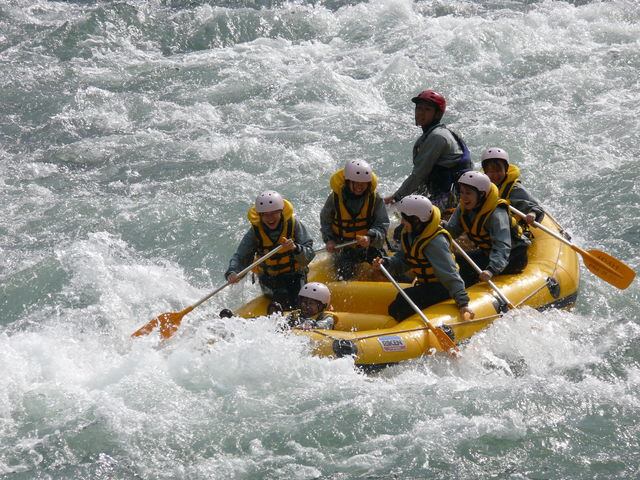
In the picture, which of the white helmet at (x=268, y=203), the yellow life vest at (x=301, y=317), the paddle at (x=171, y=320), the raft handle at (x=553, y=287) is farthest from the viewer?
the raft handle at (x=553, y=287)

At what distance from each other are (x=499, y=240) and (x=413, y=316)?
106cm

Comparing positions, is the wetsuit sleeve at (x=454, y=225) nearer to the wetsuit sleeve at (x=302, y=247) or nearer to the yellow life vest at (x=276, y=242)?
the wetsuit sleeve at (x=302, y=247)

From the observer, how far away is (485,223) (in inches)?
312

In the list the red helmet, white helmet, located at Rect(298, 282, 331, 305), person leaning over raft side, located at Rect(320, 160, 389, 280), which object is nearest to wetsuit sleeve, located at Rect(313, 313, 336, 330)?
white helmet, located at Rect(298, 282, 331, 305)

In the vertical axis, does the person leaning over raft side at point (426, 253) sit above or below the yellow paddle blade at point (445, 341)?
Answer: above

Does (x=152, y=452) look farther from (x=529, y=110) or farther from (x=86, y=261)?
(x=529, y=110)

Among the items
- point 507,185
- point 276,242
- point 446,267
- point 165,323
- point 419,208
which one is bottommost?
point 165,323

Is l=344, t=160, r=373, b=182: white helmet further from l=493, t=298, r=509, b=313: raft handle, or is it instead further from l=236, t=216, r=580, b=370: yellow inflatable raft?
l=493, t=298, r=509, b=313: raft handle

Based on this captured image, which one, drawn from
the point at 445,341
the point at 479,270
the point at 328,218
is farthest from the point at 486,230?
the point at 328,218

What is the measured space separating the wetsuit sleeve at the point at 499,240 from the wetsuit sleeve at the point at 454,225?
0.31m

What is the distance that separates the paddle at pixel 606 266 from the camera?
8188mm

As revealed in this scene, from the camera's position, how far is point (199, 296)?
9648 millimetres

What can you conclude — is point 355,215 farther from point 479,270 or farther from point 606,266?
point 606,266

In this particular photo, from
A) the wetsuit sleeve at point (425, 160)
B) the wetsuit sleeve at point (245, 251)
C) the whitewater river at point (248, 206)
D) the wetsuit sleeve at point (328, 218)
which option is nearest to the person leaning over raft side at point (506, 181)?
the wetsuit sleeve at point (425, 160)
